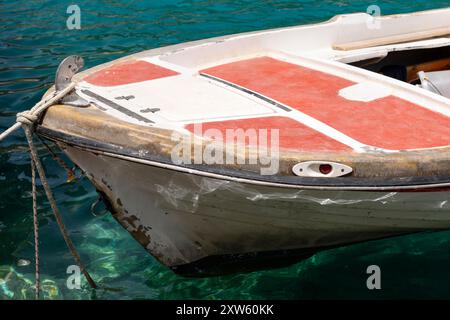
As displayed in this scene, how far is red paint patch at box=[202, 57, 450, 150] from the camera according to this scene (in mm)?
3686

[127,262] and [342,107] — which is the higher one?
[342,107]

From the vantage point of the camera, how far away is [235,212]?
3734 millimetres

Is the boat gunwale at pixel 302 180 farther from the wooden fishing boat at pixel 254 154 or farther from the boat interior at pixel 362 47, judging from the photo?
the boat interior at pixel 362 47

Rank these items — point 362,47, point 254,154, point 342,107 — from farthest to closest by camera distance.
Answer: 1. point 362,47
2. point 342,107
3. point 254,154

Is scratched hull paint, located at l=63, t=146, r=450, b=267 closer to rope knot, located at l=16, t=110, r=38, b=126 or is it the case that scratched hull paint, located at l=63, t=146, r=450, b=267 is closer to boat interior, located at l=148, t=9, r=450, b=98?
rope knot, located at l=16, t=110, r=38, b=126

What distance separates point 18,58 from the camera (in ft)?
30.8

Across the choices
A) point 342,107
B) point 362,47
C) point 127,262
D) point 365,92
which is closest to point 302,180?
point 342,107

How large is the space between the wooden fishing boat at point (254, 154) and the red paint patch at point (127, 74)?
1 centimetres

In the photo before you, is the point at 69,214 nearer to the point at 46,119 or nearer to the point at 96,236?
the point at 96,236

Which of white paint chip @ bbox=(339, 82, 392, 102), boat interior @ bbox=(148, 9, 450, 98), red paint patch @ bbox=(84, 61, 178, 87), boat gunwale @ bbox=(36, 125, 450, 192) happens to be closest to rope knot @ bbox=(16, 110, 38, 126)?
boat gunwale @ bbox=(36, 125, 450, 192)

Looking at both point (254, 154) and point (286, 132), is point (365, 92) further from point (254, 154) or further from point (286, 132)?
point (254, 154)

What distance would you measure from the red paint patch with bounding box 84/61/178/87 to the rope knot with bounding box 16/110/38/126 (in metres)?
0.74

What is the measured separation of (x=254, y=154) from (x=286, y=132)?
362 mm

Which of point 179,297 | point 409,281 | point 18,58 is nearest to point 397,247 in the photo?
point 409,281
